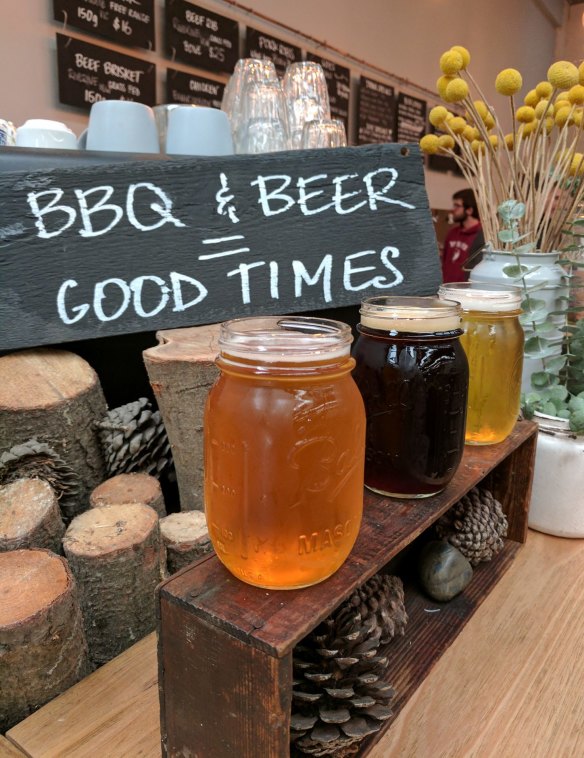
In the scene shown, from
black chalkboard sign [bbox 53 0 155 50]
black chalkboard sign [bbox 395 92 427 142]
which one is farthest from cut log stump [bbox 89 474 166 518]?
black chalkboard sign [bbox 395 92 427 142]

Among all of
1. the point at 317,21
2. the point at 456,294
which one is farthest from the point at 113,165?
the point at 317,21

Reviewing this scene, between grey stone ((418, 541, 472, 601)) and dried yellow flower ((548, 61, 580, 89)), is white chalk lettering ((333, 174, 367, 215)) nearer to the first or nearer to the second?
dried yellow flower ((548, 61, 580, 89))

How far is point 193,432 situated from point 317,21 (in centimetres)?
302

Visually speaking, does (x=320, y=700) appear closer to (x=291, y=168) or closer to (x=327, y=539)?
(x=327, y=539)

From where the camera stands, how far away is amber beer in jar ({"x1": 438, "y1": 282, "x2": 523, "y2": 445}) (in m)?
0.67

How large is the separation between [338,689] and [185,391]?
0.47 m

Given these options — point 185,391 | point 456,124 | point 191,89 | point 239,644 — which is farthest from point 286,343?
point 191,89

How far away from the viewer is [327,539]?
1.38 feet

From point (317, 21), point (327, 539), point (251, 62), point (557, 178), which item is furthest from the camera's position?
point (317, 21)

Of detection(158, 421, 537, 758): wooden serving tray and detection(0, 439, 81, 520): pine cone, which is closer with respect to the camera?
detection(158, 421, 537, 758): wooden serving tray

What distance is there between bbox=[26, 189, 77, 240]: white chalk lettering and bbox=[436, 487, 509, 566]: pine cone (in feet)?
2.37

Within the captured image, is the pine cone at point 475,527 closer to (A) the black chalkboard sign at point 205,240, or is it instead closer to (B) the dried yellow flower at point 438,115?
(A) the black chalkboard sign at point 205,240

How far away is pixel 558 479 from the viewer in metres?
0.85

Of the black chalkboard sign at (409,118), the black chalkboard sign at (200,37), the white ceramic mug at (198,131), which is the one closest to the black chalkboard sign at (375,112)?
the black chalkboard sign at (409,118)
